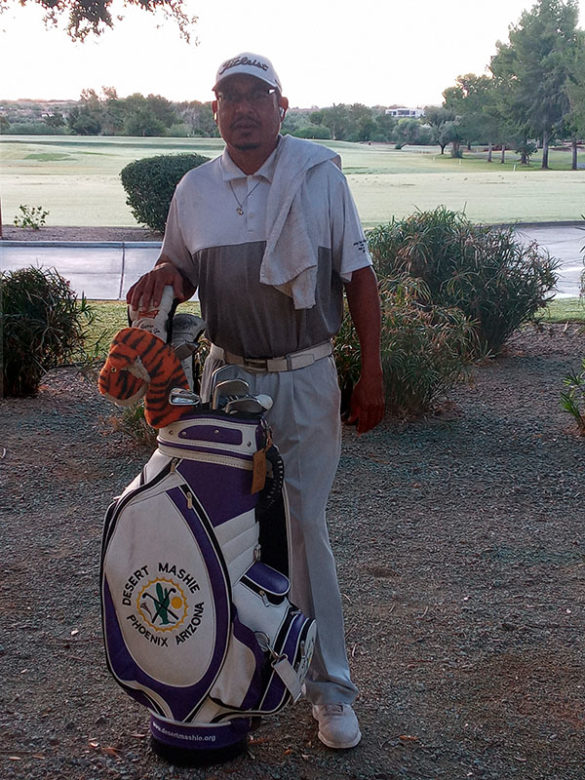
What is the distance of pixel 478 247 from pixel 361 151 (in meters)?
49.4

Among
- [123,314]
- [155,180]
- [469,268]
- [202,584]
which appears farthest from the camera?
[155,180]

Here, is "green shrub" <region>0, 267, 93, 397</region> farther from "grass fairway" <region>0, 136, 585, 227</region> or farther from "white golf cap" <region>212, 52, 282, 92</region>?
"grass fairway" <region>0, 136, 585, 227</region>

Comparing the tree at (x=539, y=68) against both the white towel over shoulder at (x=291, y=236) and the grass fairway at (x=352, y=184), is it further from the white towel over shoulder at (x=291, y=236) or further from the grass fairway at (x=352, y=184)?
the white towel over shoulder at (x=291, y=236)

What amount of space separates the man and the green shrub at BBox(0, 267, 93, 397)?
4.10 metres

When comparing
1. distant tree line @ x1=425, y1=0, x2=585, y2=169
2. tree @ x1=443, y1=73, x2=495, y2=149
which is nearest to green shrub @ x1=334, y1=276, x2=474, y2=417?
distant tree line @ x1=425, y1=0, x2=585, y2=169

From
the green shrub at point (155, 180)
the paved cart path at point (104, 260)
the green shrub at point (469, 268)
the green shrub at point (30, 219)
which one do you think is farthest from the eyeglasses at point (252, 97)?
the green shrub at point (155, 180)

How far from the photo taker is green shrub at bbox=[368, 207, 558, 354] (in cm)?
807

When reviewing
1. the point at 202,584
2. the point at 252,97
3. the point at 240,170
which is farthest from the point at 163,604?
the point at 252,97

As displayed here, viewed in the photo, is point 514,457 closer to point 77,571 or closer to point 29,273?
point 77,571

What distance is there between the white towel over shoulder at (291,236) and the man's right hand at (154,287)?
299mm

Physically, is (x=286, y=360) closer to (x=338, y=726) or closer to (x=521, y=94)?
(x=338, y=726)

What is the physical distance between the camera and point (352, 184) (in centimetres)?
3881

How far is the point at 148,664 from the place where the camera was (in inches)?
107

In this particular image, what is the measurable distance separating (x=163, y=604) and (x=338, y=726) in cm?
77
